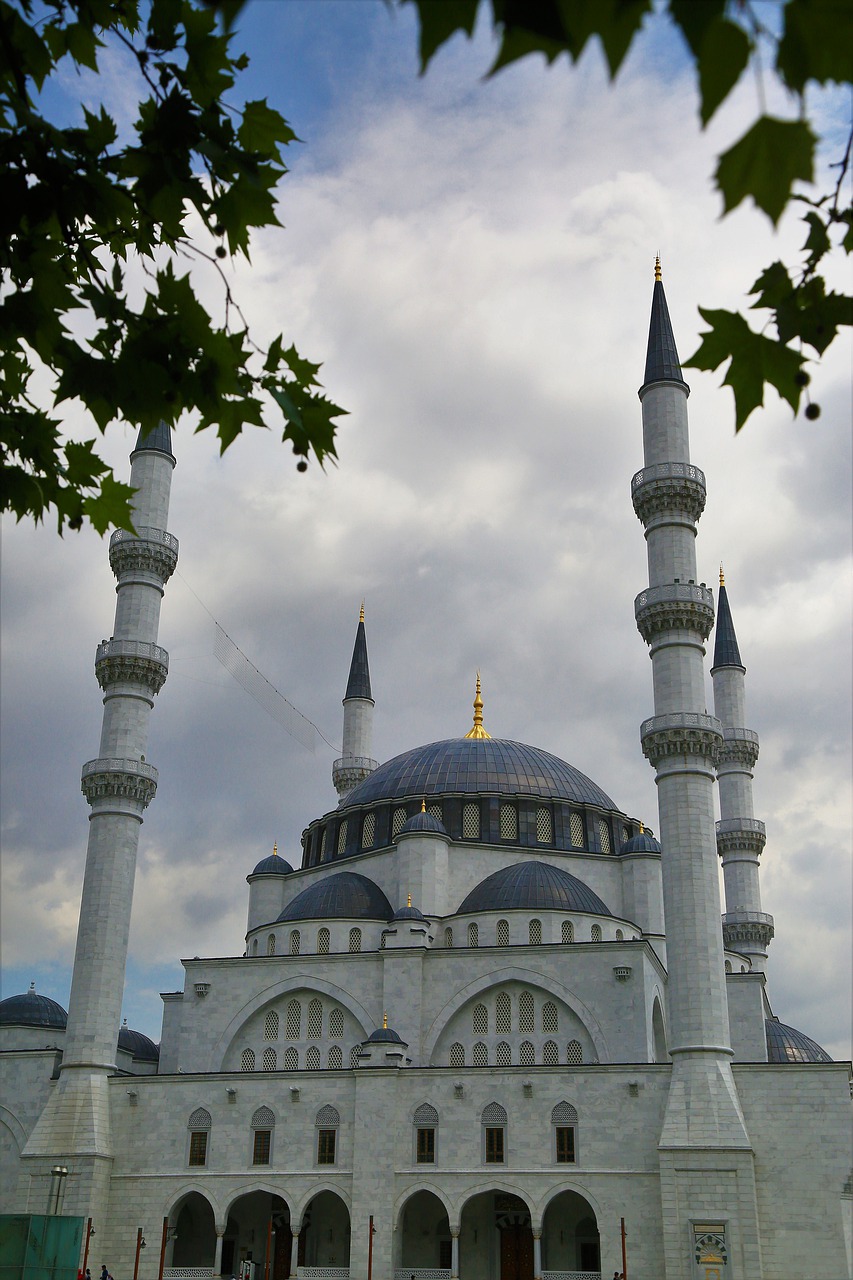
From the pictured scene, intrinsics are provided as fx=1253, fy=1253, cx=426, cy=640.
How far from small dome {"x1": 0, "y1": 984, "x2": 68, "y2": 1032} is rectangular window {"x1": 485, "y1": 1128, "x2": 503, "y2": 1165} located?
15811mm

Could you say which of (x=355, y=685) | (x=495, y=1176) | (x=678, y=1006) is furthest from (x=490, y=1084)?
(x=355, y=685)

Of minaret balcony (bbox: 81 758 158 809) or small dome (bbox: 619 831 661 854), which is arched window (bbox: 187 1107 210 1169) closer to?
minaret balcony (bbox: 81 758 158 809)

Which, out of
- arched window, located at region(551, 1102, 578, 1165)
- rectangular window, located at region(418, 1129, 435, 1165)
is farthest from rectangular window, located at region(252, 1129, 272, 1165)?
arched window, located at region(551, 1102, 578, 1165)

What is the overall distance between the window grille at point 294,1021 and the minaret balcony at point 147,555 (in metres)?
12.7

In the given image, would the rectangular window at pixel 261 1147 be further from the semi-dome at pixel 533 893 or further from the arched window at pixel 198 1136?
the semi-dome at pixel 533 893

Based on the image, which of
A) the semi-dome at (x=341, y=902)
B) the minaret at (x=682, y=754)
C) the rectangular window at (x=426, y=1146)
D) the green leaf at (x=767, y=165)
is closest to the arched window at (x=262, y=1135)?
the rectangular window at (x=426, y=1146)

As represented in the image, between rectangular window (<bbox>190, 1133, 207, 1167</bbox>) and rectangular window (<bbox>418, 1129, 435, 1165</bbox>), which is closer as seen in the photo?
rectangular window (<bbox>418, 1129, 435, 1165</bbox>)

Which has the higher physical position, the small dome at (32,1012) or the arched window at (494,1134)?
the small dome at (32,1012)

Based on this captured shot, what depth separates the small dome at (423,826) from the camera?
3838cm

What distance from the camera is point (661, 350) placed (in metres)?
33.0

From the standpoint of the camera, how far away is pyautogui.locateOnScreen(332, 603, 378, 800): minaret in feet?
159

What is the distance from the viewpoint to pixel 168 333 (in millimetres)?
5098

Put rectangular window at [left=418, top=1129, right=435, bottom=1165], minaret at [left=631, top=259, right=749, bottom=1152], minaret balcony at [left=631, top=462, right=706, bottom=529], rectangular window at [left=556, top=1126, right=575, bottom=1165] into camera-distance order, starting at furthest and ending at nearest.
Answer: minaret balcony at [left=631, top=462, right=706, bottom=529]
rectangular window at [left=418, top=1129, right=435, bottom=1165]
rectangular window at [left=556, top=1126, right=575, bottom=1165]
minaret at [left=631, top=259, right=749, bottom=1152]

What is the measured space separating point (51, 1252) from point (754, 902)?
28.5 metres
